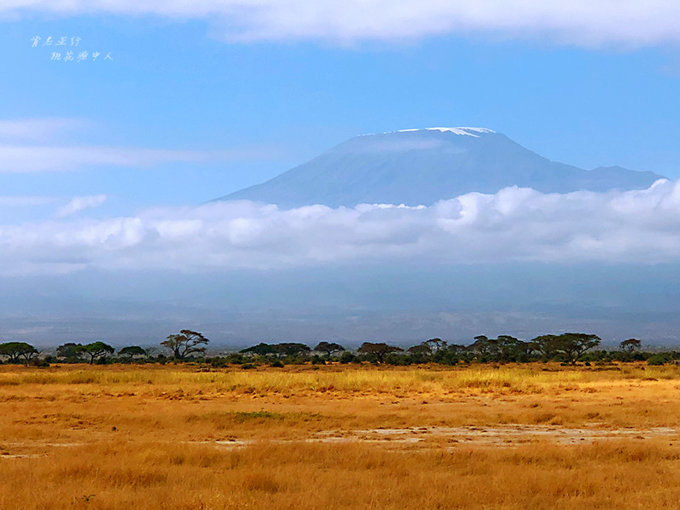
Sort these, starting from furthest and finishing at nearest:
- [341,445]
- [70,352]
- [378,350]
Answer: [70,352] → [378,350] → [341,445]

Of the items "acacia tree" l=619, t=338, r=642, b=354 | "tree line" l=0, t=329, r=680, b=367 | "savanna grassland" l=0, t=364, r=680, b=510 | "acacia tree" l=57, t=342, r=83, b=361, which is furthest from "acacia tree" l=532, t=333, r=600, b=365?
"acacia tree" l=57, t=342, r=83, b=361

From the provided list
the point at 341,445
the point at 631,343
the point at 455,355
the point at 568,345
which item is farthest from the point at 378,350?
the point at 341,445

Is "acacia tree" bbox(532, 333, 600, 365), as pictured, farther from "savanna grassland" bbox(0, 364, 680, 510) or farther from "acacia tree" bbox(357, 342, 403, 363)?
"savanna grassland" bbox(0, 364, 680, 510)

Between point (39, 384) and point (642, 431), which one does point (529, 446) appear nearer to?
point (642, 431)

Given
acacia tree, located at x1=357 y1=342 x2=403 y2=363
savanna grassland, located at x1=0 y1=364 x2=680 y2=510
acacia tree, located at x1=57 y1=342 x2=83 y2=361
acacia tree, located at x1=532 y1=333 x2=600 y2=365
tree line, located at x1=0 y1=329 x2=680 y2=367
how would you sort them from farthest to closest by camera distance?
acacia tree, located at x1=57 y1=342 x2=83 y2=361 → acacia tree, located at x1=357 y1=342 x2=403 y2=363 → acacia tree, located at x1=532 y1=333 x2=600 y2=365 → tree line, located at x1=0 y1=329 x2=680 y2=367 → savanna grassland, located at x1=0 y1=364 x2=680 y2=510

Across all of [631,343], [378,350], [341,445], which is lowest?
[341,445]

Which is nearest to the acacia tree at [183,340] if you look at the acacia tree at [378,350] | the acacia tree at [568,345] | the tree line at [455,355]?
the tree line at [455,355]

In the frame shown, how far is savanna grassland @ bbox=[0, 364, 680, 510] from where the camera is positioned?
40.0ft

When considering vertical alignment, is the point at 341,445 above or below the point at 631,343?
below

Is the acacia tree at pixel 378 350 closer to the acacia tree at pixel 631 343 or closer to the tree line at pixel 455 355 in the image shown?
the tree line at pixel 455 355

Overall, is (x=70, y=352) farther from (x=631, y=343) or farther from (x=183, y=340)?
(x=631, y=343)

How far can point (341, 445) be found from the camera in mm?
16906

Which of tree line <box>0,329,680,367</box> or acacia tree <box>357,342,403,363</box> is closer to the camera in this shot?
tree line <box>0,329,680,367</box>

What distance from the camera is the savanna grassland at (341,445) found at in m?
12.2
